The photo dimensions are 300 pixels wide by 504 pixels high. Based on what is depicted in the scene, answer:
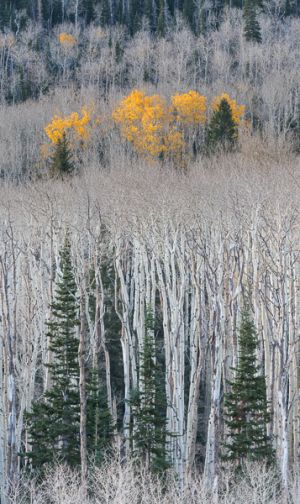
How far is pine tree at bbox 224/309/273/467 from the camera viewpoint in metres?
17.5

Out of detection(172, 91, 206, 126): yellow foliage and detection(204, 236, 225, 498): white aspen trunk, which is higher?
detection(172, 91, 206, 126): yellow foliage

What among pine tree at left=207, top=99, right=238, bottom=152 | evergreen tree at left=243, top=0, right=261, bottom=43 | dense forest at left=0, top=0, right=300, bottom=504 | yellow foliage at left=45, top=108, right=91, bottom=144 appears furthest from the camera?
evergreen tree at left=243, top=0, right=261, bottom=43

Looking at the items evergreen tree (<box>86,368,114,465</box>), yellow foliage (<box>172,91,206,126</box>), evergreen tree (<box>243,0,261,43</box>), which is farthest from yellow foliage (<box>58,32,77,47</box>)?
evergreen tree (<box>86,368,114,465</box>)

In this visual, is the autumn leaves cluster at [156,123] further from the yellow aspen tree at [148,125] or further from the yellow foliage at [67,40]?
the yellow foliage at [67,40]

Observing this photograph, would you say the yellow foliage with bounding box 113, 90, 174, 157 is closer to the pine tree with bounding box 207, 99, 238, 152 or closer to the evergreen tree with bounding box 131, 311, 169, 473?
the pine tree with bounding box 207, 99, 238, 152

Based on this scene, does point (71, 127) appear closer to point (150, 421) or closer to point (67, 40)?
point (150, 421)

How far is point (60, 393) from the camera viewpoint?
19172 millimetres

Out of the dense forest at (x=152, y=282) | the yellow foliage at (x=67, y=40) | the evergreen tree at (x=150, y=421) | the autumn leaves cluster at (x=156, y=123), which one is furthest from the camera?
the yellow foliage at (x=67, y=40)

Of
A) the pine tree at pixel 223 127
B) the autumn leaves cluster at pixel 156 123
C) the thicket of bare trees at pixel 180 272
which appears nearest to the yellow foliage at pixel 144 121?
the autumn leaves cluster at pixel 156 123

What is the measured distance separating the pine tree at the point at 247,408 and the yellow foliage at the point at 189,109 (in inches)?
1066

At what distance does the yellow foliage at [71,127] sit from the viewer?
1576 inches

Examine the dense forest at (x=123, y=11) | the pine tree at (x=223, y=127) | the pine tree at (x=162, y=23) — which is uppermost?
the dense forest at (x=123, y=11)

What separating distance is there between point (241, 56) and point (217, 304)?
47.0 meters

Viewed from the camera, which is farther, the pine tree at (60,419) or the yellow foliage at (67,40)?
the yellow foliage at (67,40)
